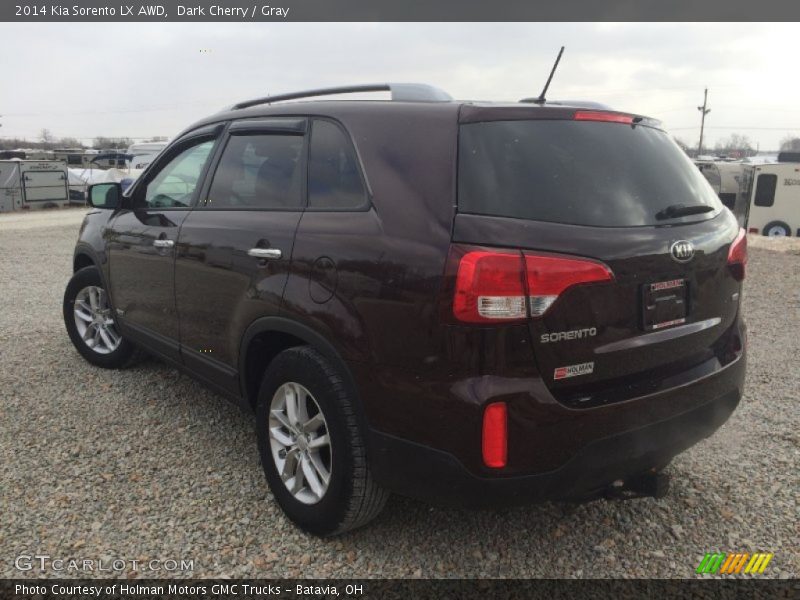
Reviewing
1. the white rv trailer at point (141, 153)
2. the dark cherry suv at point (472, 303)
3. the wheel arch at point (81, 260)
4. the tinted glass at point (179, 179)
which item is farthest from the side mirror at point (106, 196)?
the white rv trailer at point (141, 153)

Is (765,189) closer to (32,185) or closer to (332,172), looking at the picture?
(332,172)

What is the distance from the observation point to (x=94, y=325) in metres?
4.86

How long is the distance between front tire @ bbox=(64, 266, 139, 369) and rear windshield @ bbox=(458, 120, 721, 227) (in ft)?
10.8

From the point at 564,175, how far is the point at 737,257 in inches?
38.5

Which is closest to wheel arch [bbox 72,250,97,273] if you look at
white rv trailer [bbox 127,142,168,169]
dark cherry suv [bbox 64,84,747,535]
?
dark cherry suv [bbox 64,84,747,535]

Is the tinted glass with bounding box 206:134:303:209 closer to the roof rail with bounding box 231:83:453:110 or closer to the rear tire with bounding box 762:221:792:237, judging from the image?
the roof rail with bounding box 231:83:453:110

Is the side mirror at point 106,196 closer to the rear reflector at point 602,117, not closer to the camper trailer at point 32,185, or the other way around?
the rear reflector at point 602,117

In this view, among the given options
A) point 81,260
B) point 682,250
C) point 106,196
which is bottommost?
point 81,260

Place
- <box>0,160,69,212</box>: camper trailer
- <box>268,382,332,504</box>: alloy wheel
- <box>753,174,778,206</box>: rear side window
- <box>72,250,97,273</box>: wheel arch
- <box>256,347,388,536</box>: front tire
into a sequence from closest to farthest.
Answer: <box>256,347,388,536</box>: front tire
<box>268,382,332,504</box>: alloy wheel
<box>72,250,97,273</box>: wheel arch
<box>753,174,778,206</box>: rear side window
<box>0,160,69,212</box>: camper trailer

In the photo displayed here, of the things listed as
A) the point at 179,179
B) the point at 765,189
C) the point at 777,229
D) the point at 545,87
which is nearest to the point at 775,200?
the point at 765,189

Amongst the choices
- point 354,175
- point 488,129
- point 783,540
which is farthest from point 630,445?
point 354,175

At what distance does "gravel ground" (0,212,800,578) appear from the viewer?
2588 millimetres

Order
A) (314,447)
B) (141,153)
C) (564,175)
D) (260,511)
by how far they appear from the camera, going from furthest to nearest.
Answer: (141,153) < (260,511) < (314,447) < (564,175)

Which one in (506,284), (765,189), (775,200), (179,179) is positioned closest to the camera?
(506,284)
